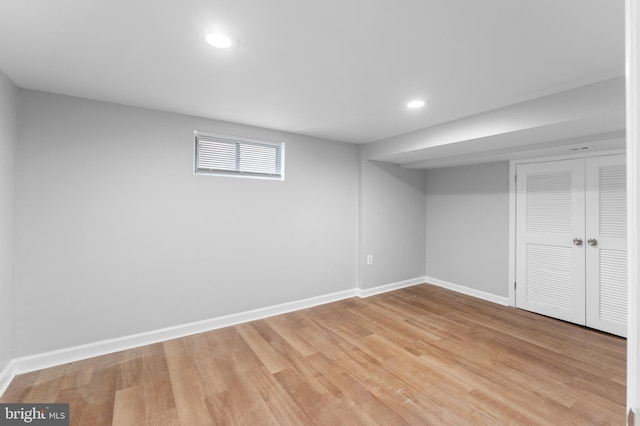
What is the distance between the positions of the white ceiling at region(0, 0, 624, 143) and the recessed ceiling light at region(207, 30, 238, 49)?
1.8 inches

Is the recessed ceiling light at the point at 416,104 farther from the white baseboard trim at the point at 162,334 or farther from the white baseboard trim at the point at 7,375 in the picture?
the white baseboard trim at the point at 7,375

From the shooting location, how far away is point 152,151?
2709 millimetres

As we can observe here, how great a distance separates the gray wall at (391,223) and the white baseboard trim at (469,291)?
0.88ft

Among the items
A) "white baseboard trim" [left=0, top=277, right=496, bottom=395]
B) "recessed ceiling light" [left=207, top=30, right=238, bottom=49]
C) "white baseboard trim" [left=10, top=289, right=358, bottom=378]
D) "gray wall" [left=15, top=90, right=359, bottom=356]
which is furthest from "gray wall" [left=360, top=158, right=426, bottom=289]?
"recessed ceiling light" [left=207, top=30, right=238, bottom=49]

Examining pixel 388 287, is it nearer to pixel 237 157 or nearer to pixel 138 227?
pixel 237 157

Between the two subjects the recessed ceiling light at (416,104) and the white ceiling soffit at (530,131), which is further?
the recessed ceiling light at (416,104)

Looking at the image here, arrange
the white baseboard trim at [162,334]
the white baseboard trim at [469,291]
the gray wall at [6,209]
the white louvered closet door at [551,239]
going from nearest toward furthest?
the gray wall at [6,209] → the white baseboard trim at [162,334] → the white louvered closet door at [551,239] → the white baseboard trim at [469,291]

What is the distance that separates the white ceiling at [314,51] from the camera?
1.34 metres

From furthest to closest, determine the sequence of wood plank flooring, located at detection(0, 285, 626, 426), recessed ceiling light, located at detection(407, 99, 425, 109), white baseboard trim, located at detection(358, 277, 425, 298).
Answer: white baseboard trim, located at detection(358, 277, 425, 298) → recessed ceiling light, located at detection(407, 99, 425, 109) → wood plank flooring, located at detection(0, 285, 626, 426)

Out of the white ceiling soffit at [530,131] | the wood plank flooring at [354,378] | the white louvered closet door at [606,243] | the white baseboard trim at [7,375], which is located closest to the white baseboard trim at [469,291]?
the wood plank flooring at [354,378]

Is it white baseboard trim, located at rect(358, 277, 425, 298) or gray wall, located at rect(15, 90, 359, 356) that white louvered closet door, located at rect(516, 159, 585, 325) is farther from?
gray wall, located at rect(15, 90, 359, 356)

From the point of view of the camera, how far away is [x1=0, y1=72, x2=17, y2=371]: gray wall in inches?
77.5

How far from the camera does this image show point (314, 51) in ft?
5.57

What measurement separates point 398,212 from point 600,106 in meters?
2.68
